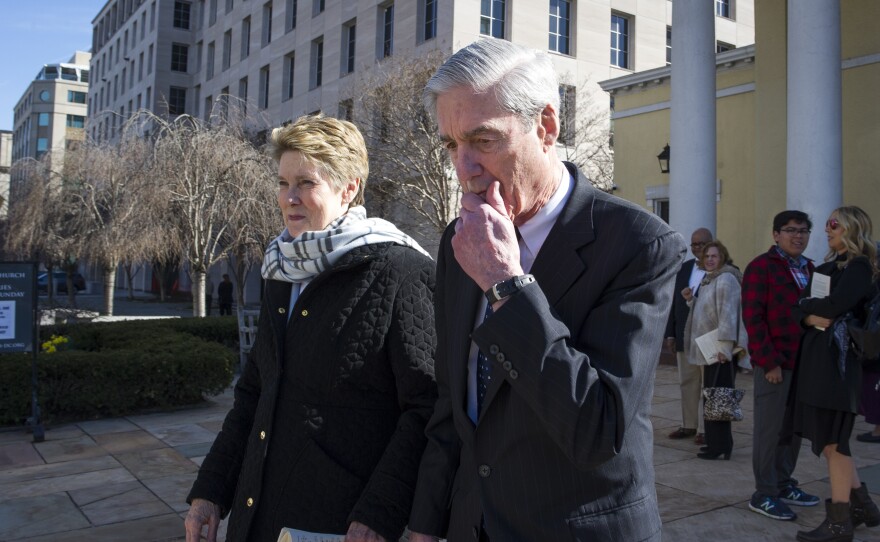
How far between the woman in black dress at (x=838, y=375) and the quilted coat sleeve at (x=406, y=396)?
3.29 m

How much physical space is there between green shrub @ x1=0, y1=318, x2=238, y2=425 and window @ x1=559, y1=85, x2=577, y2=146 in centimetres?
1659

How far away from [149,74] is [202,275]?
38.7 metres

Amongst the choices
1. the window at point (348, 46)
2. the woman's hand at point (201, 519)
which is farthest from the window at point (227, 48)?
the woman's hand at point (201, 519)

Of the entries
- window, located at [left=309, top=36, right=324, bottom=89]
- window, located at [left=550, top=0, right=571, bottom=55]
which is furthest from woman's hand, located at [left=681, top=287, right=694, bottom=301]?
window, located at [left=309, top=36, right=324, bottom=89]

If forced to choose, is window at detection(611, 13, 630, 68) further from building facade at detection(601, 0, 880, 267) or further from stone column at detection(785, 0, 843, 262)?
stone column at detection(785, 0, 843, 262)

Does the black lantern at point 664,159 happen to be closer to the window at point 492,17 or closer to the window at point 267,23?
the window at point 492,17

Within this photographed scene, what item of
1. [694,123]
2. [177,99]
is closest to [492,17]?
[694,123]

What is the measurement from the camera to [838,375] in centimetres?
452

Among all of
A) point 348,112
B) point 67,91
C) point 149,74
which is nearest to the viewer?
point 348,112

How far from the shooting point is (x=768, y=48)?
49.5ft

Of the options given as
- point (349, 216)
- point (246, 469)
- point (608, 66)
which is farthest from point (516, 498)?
point (608, 66)

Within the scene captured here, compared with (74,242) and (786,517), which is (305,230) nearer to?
(786,517)

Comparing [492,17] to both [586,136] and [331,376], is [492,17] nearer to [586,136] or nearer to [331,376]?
[586,136]

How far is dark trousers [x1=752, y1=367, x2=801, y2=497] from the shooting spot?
5.02 m
